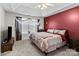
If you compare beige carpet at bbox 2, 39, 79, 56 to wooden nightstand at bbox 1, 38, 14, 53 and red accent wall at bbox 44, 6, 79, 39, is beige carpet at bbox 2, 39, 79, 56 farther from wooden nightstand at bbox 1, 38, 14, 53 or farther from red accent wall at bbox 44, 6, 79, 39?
red accent wall at bbox 44, 6, 79, 39

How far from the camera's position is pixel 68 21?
1853 millimetres

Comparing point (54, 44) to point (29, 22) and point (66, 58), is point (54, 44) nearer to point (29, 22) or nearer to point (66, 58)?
point (66, 58)

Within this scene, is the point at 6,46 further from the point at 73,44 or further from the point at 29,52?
the point at 73,44

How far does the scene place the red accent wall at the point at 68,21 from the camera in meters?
1.57

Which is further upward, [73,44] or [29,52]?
[73,44]

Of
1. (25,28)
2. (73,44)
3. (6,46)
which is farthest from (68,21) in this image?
(6,46)

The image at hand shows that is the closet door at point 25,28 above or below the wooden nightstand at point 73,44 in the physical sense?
above

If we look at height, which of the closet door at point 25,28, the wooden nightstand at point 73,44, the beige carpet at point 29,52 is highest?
the closet door at point 25,28

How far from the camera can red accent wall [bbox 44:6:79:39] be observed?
1.57 metres

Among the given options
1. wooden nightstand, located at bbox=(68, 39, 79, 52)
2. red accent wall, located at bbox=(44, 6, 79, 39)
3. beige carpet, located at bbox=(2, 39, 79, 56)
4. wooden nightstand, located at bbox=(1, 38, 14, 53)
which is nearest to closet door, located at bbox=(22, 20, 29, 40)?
beige carpet, located at bbox=(2, 39, 79, 56)

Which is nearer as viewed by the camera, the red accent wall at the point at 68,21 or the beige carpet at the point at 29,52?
the beige carpet at the point at 29,52

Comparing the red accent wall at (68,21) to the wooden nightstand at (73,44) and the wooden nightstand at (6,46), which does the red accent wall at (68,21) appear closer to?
the wooden nightstand at (73,44)

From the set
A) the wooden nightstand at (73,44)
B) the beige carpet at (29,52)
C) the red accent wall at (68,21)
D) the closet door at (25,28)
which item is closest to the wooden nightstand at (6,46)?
the beige carpet at (29,52)

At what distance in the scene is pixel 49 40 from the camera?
1832 mm
